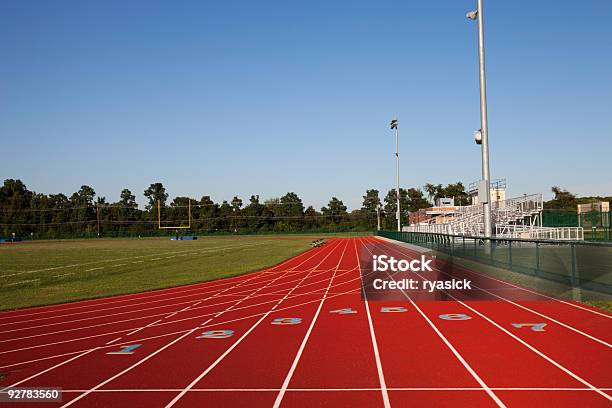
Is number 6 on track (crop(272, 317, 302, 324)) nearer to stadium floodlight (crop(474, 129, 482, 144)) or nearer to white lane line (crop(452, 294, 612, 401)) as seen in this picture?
white lane line (crop(452, 294, 612, 401))

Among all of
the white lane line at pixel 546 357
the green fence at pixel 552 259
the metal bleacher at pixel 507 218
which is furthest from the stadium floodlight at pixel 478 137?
the metal bleacher at pixel 507 218

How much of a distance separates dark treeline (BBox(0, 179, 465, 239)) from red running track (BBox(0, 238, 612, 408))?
100657mm

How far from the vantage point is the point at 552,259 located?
14852mm

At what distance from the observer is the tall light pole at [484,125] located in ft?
63.3

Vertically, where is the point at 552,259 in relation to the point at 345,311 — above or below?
above

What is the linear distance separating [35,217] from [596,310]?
5001 inches

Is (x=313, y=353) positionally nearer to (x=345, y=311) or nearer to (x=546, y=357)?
(x=546, y=357)

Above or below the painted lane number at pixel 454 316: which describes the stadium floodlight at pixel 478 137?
above

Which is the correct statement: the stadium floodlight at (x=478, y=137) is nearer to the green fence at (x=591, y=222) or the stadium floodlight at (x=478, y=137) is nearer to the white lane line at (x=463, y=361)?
the green fence at (x=591, y=222)

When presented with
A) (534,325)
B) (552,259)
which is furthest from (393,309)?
(552,259)

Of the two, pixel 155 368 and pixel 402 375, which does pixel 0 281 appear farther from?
Result: pixel 402 375

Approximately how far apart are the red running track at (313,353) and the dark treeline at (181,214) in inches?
3963

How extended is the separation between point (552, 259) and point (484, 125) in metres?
6.79

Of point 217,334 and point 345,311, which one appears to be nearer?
point 217,334
